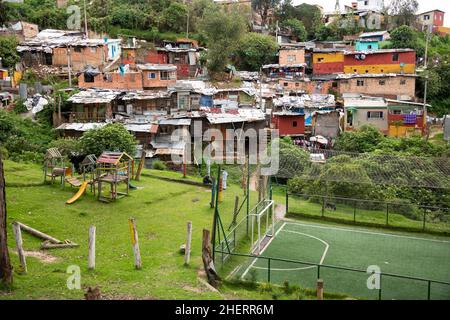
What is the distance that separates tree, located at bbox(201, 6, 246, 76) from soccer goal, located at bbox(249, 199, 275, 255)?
31044 millimetres

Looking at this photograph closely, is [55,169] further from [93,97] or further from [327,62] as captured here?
[327,62]

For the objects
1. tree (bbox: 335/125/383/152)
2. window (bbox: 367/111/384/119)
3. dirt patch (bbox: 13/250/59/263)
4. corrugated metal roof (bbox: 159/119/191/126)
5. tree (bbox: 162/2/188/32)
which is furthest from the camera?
tree (bbox: 162/2/188/32)

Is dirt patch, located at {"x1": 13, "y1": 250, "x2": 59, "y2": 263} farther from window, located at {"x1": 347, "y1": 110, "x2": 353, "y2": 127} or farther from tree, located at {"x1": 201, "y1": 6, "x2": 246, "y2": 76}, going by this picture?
tree, located at {"x1": 201, "y1": 6, "x2": 246, "y2": 76}

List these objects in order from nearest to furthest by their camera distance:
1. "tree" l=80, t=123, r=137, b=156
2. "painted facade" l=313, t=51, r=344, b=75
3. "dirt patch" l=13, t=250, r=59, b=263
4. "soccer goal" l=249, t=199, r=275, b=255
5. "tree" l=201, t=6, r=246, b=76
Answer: "dirt patch" l=13, t=250, r=59, b=263 < "soccer goal" l=249, t=199, r=275, b=255 < "tree" l=80, t=123, r=137, b=156 < "tree" l=201, t=6, r=246, b=76 < "painted facade" l=313, t=51, r=344, b=75

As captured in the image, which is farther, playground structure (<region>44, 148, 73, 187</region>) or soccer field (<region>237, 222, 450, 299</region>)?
playground structure (<region>44, 148, 73, 187</region>)

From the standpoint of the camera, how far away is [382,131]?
1587 inches

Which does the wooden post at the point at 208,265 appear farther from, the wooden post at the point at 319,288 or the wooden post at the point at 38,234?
the wooden post at the point at 38,234

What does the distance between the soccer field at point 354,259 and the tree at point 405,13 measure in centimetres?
5060

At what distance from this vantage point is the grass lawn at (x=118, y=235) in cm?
1164

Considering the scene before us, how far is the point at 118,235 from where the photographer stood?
1594 centimetres

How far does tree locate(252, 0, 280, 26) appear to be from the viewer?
6506cm

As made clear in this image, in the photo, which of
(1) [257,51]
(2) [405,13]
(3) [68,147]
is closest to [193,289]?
(3) [68,147]

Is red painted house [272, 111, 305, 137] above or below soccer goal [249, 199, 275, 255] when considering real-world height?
above

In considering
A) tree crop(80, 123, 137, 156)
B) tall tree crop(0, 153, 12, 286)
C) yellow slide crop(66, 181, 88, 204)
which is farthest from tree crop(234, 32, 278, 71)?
tall tree crop(0, 153, 12, 286)
